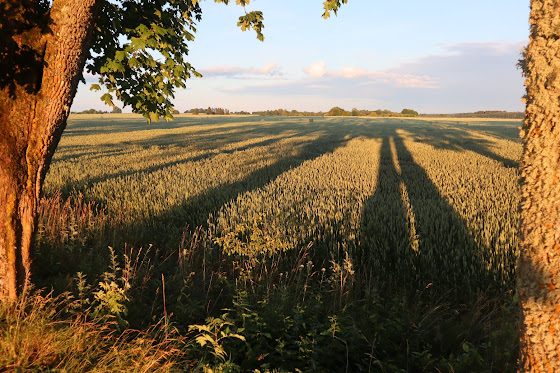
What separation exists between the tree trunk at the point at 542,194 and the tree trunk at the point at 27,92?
407 cm

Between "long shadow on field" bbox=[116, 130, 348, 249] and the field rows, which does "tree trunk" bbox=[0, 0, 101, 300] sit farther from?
"long shadow on field" bbox=[116, 130, 348, 249]

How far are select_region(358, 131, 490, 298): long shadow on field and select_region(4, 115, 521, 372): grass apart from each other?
0.11 ft

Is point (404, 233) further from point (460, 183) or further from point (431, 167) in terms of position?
point (431, 167)

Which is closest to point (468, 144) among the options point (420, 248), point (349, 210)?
point (349, 210)

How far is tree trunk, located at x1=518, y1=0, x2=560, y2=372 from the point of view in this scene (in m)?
2.07

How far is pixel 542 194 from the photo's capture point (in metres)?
2.12

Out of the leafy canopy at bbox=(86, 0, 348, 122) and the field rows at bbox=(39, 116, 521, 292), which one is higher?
the leafy canopy at bbox=(86, 0, 348, 122)

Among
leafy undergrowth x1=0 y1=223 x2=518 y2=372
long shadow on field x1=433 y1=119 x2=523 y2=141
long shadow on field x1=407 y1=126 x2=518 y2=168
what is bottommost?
leafy undergrowth x1=0 y1=223 x2=518 y2=372

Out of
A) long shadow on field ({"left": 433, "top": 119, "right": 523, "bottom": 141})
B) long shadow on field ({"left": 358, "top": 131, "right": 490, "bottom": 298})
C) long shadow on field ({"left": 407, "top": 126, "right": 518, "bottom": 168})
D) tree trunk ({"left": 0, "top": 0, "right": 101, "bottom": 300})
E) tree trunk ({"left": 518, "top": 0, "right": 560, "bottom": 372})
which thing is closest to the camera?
tree trunk ({"left": 518, "top": 0, "right": 560, "bottom": 372})

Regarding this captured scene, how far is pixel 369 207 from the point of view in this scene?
8.38m

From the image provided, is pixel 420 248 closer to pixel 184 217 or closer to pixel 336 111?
pixel 184 217

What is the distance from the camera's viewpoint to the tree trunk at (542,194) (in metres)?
2.07

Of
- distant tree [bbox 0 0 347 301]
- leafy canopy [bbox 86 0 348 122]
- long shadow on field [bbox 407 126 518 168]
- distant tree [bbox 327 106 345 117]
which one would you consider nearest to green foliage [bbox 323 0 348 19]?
leafy canopy [bbox 86 0 348 122]

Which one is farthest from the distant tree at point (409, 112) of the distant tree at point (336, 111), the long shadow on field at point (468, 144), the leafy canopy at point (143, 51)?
the leafy canopy at point (143, 51)
